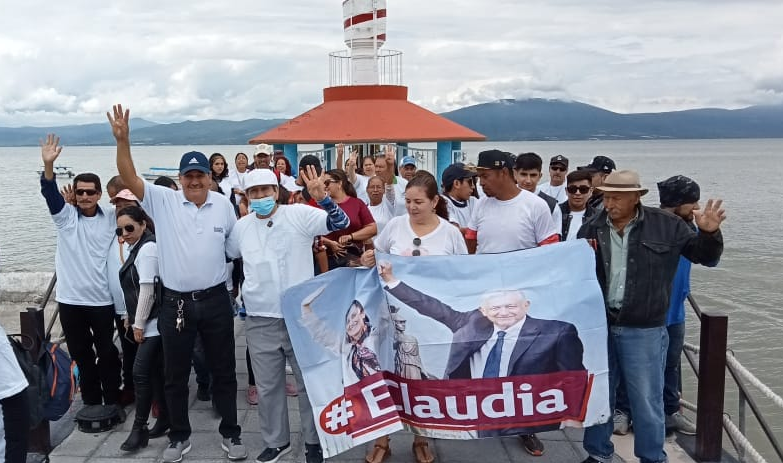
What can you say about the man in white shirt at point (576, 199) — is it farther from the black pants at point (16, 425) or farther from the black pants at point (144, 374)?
the black pants at point (16, 425)

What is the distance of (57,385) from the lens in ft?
13.6

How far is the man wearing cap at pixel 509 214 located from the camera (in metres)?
4.71

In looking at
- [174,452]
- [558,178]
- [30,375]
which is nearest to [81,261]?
[174,452]

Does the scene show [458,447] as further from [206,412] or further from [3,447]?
[3,447]

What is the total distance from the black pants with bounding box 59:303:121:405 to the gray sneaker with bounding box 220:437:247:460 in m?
1.41

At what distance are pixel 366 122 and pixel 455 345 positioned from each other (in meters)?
9.67

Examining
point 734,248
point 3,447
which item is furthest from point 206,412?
point 734,248

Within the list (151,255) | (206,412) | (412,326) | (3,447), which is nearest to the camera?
(3,447)

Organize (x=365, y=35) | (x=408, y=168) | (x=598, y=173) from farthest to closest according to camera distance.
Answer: (x=365, y=35) → (x=408, y=168) → (x=598, y=173)

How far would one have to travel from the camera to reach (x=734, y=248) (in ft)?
87.8

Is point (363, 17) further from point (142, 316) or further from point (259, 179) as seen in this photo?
point (142, 316)

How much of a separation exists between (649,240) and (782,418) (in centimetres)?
783

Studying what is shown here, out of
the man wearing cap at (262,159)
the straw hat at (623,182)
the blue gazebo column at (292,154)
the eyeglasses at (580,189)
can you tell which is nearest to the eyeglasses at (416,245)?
the straw hat at (623,182)

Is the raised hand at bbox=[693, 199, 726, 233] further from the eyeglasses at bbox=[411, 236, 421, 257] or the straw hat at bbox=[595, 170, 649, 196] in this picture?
the eyeglasses at bbox=[411, 236, 421, 257]
